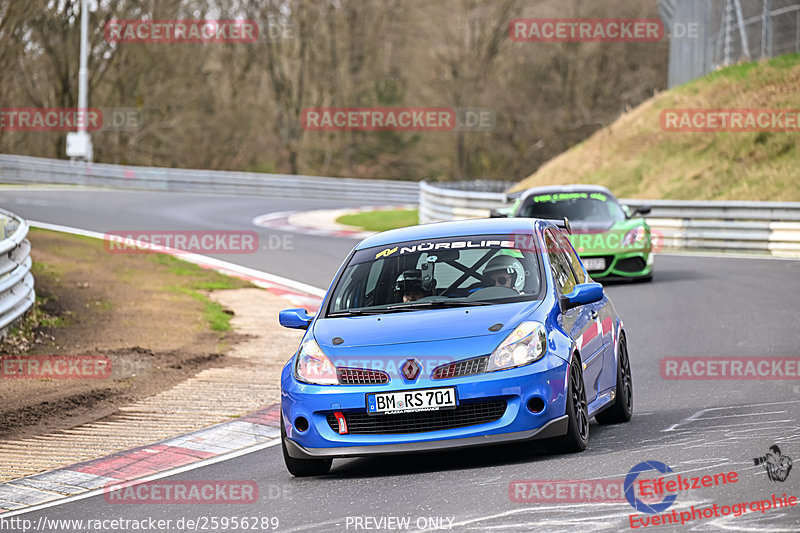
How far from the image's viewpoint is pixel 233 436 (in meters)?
9.52

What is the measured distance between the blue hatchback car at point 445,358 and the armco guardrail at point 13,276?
5771 mm

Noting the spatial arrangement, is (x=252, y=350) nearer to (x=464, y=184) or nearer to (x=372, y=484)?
(x=372, y=484)

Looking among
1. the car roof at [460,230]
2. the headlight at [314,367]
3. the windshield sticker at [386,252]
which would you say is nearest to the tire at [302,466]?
the headlight at [314,367]

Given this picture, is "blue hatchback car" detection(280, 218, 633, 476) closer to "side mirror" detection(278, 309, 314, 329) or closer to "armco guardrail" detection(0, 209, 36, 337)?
"side mirror" detection(278, 309, 314, 329)

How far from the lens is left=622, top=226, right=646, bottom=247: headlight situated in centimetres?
1866

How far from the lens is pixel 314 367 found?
7.51 meters

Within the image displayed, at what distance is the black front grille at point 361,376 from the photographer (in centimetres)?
724

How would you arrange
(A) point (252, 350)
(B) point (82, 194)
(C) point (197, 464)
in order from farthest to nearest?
(B) point (82, 194) < (A) point (252, 350) < (C) point (197, 464)

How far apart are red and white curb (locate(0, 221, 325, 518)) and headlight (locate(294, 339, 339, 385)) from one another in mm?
1322

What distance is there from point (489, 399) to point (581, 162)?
30.2 m

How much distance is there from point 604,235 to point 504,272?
35.1ft

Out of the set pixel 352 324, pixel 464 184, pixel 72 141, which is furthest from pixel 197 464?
pixel 72 141

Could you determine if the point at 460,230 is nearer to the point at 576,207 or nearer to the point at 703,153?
the point at 576,207

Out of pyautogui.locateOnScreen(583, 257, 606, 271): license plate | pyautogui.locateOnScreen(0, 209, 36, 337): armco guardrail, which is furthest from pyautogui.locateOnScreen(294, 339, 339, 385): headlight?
pyautogui.locateOnScreen(583, 257, 606, 271): license plate
